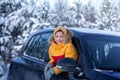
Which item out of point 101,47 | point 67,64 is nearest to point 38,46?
point 101,47

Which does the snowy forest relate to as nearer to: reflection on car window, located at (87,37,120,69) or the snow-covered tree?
the snow-covered tree

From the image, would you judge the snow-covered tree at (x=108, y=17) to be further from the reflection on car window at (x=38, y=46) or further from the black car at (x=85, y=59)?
the black car at (x=85, y=59)

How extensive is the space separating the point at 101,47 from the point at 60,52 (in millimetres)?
530

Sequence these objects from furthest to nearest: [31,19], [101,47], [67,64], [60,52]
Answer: [31,19] < [101,47] < [60,52] < [67,64]

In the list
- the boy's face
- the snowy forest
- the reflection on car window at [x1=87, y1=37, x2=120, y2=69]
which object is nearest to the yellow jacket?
the boy's face

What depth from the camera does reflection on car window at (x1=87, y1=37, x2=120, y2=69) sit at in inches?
204

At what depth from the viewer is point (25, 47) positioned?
703 centimetres

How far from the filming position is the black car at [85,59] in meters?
4.91

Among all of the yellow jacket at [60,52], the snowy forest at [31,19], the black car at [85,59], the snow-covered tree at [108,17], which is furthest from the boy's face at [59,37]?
the snow-covered tree at [108,17]

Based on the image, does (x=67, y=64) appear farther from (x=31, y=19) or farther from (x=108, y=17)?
(x=108, y=17)

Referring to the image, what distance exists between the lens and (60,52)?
17.4 feet

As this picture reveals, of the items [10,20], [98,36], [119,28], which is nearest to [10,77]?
[98,36]

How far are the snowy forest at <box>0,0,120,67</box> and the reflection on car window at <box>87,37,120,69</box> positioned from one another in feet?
27.9

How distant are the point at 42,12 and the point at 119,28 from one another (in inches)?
124
